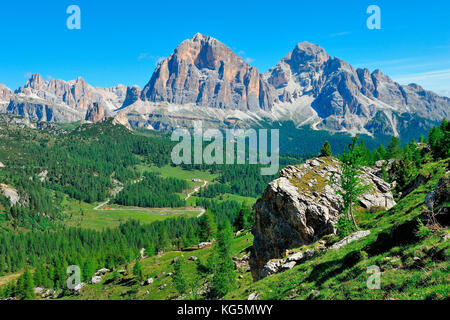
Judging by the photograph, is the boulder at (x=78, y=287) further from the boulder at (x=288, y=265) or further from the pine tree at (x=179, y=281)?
the boulder at (x=288, y=265)

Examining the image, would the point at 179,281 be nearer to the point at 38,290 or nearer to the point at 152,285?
the point at 152,285

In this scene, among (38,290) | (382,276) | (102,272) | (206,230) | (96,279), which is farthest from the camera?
(206,230)

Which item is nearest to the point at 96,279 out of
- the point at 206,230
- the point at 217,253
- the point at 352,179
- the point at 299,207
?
the point at 206,230

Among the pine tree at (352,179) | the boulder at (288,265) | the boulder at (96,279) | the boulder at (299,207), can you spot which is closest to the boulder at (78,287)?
the boulder at (96,279)

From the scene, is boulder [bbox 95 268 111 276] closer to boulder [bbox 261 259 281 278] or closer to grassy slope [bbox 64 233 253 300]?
grassy slope [bbox 64 233 253 300]

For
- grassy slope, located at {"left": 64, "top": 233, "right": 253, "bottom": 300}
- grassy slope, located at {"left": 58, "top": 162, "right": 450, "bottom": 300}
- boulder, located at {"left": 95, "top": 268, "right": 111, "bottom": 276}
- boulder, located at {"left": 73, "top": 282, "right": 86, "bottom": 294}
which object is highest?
grassy slope, located at {"left": 58, "top": 162, "right": 450, "bottom": 300}

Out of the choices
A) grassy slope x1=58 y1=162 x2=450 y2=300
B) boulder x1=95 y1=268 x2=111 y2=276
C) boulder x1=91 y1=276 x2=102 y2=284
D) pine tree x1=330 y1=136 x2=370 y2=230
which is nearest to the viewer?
grassy slope x1=58 y1=162 x2=450 y2=300

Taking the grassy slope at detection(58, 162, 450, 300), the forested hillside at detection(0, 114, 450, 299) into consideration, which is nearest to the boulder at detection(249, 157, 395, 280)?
the forested hillside at detection(0, 114, 450, 299)

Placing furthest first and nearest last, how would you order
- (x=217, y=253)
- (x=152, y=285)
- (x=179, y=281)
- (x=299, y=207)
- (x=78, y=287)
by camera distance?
(x=78, y=287), (x=152, y=285), (x=217, y=253), (x=179, y=281), (x=299, y=207)

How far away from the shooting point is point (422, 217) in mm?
23156

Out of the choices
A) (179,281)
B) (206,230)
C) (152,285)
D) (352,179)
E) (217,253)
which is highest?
(352,179)
